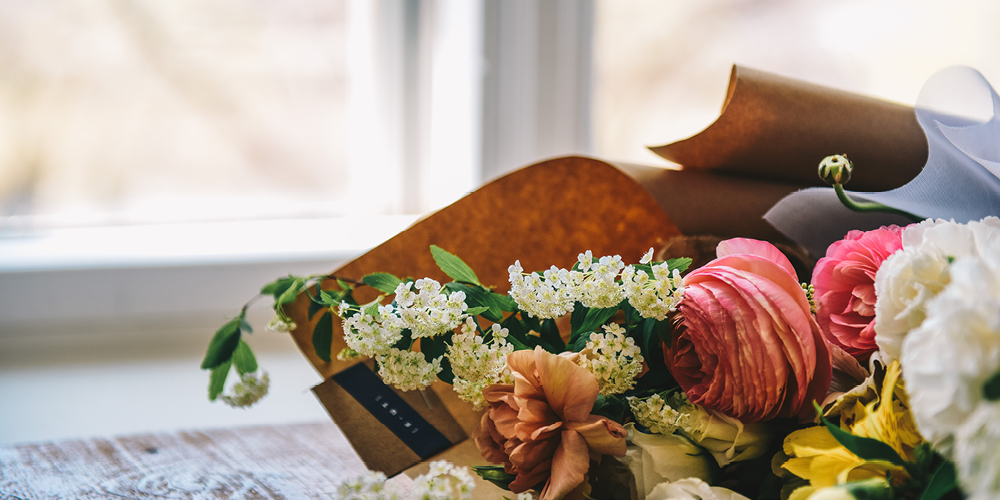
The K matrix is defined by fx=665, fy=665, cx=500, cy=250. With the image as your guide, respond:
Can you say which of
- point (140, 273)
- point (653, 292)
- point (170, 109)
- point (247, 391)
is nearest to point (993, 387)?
point (653, 292)

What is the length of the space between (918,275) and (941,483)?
64mm

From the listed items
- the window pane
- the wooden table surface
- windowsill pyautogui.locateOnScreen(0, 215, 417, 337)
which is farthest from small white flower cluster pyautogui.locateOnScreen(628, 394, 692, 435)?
the window pane

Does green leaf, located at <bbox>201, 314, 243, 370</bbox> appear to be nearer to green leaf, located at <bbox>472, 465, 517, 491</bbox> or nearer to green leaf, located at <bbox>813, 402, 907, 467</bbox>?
green leaf, located at <bbox>472, 465, 517, 491</bbox>

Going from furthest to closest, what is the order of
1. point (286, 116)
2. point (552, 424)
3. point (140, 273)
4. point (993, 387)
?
point (286, 116)
point (140, 273)
point (552, 424)
point (993, 387)

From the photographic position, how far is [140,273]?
0.79 metres

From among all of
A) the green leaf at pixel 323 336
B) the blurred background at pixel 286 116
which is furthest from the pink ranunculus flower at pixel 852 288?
the blurred background at pixel 286 116

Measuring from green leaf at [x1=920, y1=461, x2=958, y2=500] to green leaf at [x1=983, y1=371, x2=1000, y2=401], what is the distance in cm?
6

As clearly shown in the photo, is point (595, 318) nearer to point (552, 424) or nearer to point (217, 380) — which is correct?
point (552, 424)

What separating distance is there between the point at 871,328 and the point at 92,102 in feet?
3.06

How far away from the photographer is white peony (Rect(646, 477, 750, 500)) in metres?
0.25

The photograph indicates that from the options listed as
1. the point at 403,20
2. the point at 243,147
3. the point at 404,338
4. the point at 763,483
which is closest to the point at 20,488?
the point at 404,338

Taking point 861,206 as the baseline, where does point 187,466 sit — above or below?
below

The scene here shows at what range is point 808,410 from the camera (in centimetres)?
27

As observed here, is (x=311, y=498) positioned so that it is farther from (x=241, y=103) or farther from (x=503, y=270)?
(x=241, y=103)
